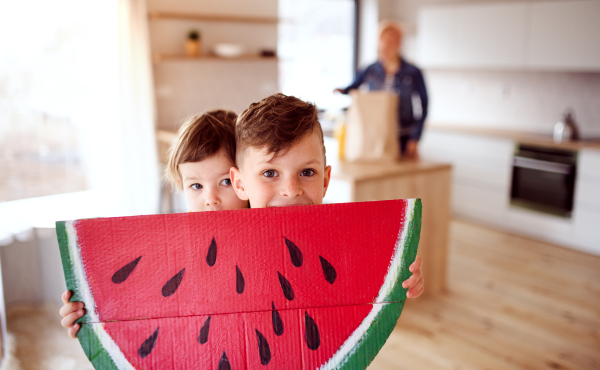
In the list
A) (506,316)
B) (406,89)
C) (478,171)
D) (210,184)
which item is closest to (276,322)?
(210,184)

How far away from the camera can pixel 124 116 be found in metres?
3.82

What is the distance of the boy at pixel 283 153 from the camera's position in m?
0.92

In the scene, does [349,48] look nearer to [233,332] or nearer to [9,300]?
[9,300]

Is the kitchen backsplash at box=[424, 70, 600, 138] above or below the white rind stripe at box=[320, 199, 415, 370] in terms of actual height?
above

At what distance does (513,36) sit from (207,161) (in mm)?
4078

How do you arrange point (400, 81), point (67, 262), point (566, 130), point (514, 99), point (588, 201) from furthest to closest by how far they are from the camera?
1. point (514, 99)
2. point (566, 130)
3. point (588, 201)
4. point (400, 81)
5. point (67, 262)

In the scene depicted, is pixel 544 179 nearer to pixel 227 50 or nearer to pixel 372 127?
pixel 372 127

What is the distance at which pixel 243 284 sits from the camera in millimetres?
762

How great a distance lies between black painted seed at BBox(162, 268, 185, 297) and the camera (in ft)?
2.46

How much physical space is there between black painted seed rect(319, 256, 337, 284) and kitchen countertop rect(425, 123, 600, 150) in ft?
11.9

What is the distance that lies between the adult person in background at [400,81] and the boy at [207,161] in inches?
87.4

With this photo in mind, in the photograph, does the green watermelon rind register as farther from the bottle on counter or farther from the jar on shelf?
the bottle on counter

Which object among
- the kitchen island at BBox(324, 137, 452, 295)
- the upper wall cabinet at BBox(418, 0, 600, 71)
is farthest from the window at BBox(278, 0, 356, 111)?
the kitchen island at BBox(324, 137, 452, 295)

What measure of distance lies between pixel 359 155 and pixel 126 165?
2062 millimetres
